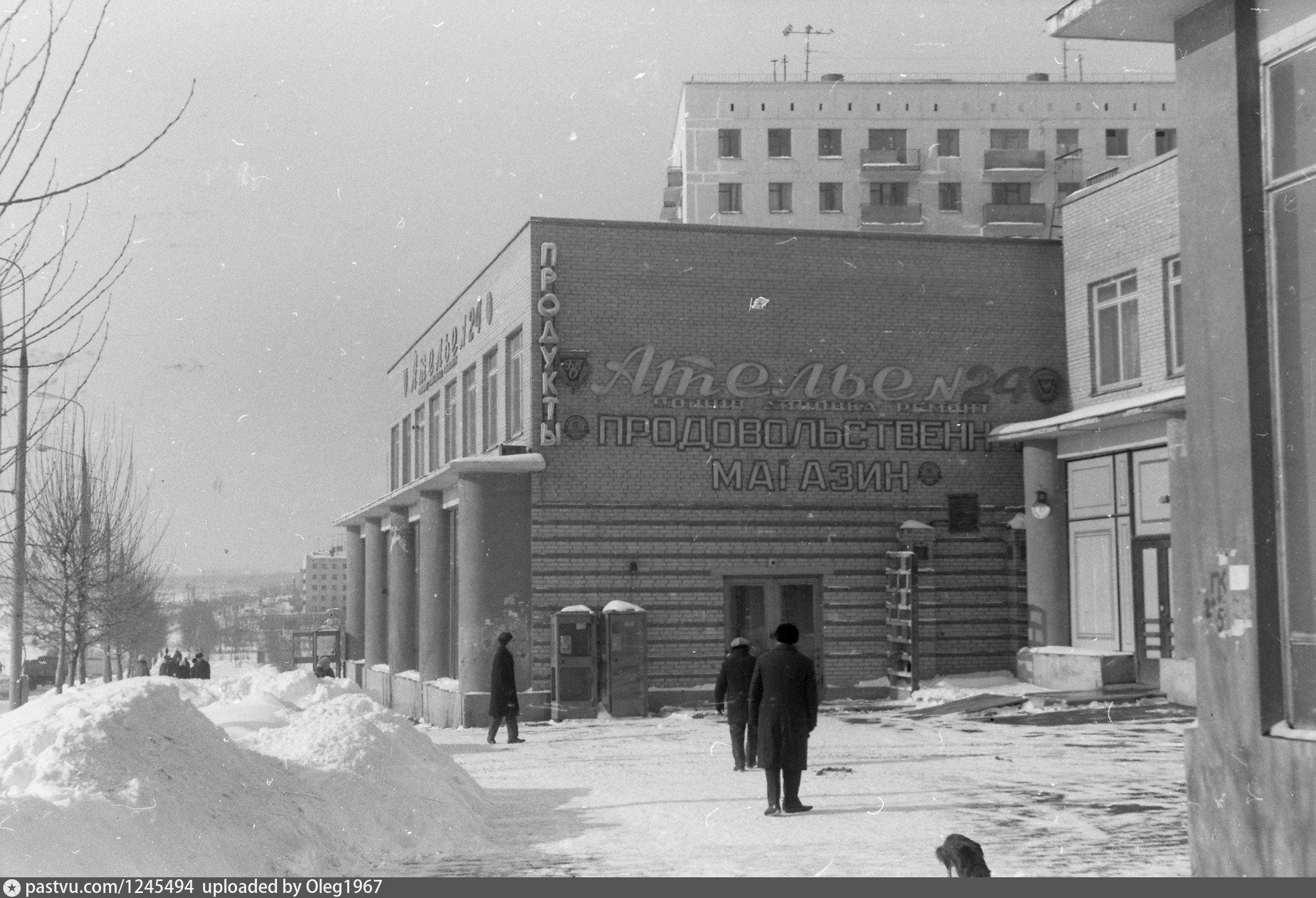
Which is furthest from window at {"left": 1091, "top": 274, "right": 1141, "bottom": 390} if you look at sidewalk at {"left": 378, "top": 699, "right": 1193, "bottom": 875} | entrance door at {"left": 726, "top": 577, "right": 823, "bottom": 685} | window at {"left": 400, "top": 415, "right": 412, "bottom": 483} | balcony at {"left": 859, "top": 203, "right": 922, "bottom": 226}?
balcony at {"left": 859, "top": 203, "right": 922, "bottom": 226}

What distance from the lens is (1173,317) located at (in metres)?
23.5

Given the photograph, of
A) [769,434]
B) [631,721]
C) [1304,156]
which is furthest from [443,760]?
[769,434]

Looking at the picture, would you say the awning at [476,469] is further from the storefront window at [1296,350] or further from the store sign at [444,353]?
the storefront window at [1296,350]

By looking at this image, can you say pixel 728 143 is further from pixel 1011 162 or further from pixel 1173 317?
pixel 1173 317

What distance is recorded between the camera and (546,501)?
25.5 meters

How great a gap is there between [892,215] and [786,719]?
2136 inches

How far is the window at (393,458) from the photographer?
147 feet

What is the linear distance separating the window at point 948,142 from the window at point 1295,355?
5768cm

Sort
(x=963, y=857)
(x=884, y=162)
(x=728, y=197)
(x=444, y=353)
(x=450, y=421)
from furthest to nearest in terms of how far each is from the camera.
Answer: (x=728, y=197)
(x=884, y=162)
(x=444, y=353)
(x=450, y=421)
(x=963, y=857)

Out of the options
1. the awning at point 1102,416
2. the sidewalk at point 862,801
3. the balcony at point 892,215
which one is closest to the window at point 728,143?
Answer: the balcony at point 892,215

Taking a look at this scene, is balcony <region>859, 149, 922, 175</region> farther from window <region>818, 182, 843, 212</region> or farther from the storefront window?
the storefront window

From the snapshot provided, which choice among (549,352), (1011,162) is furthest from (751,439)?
(1011,162)

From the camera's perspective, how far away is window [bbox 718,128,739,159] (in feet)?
210

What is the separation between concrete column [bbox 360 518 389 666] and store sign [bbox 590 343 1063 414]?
48.5 feet
